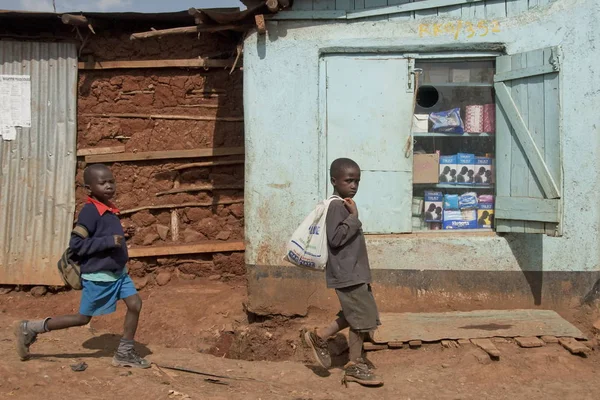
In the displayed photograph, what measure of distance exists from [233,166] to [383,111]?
74.7 inches

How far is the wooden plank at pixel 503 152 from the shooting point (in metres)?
5.45

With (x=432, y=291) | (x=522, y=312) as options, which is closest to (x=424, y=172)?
(x=432, y=291)

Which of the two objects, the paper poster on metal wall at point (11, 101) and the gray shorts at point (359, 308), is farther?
the paper poster on metal wall at point (11, 101)

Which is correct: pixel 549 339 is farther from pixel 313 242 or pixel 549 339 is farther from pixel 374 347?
pixel 313 242

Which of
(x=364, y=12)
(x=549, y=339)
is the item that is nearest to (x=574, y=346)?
(x=549, y=339)

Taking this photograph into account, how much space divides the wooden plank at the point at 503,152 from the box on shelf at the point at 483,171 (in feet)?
0.55

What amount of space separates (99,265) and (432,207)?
3.05 meters

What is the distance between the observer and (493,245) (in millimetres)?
5547

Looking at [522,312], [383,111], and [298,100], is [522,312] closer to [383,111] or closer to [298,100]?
[383,111]

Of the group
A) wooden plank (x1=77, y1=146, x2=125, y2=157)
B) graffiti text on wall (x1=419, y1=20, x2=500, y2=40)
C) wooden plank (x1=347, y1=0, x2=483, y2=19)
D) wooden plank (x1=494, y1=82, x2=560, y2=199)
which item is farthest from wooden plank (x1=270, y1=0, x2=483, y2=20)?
wooden plank (x1=77, y1=146, x2=125, y2=157)

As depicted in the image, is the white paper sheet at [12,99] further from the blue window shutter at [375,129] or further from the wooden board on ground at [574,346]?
the wooden board on ground at [574,346]

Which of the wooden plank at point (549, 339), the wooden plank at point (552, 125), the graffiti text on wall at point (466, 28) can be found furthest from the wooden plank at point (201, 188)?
the wooden plank at point (549, 339)

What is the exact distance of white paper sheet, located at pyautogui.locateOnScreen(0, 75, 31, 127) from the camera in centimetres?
654

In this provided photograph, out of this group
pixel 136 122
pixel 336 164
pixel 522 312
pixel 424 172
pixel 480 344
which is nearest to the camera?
pixel 336 164
